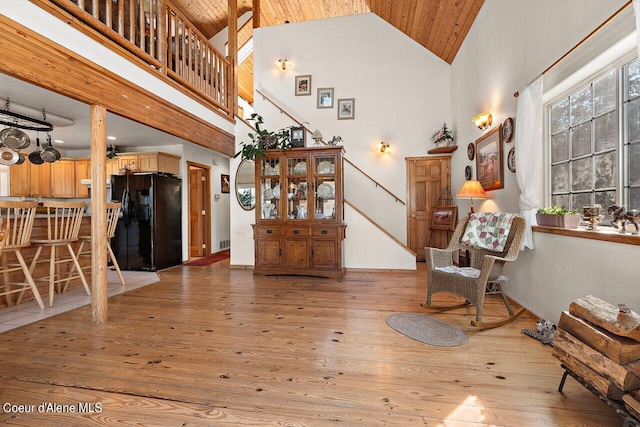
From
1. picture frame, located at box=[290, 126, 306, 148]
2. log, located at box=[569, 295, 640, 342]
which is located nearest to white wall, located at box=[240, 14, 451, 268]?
picture frame, located at box=[290, 126, 306, 148]

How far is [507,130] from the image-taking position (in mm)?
3096

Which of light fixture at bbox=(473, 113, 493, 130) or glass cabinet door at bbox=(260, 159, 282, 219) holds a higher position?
light fixture at bbox=(473, 113, 493, 130)

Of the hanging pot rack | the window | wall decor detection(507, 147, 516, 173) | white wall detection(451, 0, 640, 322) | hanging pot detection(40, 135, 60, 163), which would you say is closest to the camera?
white wall detection(451, 0, 640, 322)

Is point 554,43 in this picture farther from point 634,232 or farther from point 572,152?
point 634,232

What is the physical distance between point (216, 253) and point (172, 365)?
16.5 ft

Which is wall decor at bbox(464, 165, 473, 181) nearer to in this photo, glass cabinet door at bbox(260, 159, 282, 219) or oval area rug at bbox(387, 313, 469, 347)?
oval area rug at bbox(387, 313, 469, 347)

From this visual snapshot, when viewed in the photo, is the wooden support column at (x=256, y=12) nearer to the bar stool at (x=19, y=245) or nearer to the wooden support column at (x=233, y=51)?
the wooden support column at (x=233, y=51)

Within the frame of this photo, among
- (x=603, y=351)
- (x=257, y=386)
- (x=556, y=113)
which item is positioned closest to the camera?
(x=603, y=351)

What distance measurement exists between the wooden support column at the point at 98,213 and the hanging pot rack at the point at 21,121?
1447mm

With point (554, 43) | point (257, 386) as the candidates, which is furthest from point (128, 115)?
point (554, 43)

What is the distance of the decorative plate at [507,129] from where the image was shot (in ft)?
9.95

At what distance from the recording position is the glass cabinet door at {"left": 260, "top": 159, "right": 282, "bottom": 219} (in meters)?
4.54

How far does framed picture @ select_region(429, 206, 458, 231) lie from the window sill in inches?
96.5

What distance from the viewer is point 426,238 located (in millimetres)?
5496
